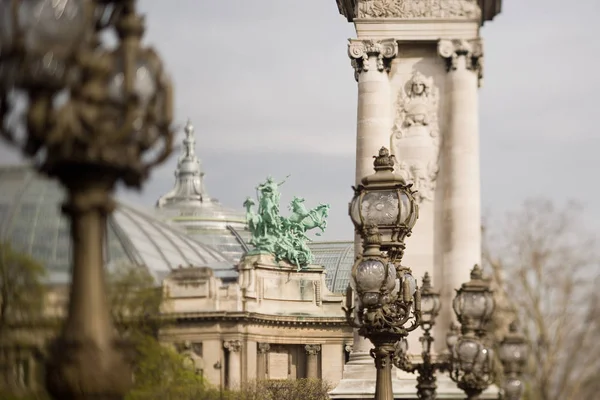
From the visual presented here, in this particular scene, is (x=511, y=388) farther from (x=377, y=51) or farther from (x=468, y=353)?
(x=377, y=51)

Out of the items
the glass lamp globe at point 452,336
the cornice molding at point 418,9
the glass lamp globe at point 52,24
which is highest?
the cornice molding at point 418,9

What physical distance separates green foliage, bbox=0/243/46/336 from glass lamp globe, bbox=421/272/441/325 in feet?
72.0

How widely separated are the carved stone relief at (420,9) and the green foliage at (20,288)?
26494 millimetres

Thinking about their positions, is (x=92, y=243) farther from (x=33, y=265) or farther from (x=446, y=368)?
(x=446, y=368)

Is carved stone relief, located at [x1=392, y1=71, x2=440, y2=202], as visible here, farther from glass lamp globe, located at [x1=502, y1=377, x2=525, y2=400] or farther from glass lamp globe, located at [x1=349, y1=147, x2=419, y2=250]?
glass lamp globe, located at [x1=349, y1=147, x2=419, y2=250]

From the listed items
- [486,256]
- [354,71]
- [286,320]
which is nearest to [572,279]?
[486,256]

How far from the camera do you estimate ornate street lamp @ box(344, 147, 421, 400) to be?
1942cm

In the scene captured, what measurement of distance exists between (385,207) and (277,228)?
80.5 meters

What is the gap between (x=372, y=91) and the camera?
34375mm

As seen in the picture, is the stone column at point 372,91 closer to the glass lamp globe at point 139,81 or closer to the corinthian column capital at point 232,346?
the corinthian column capital at point 232,346

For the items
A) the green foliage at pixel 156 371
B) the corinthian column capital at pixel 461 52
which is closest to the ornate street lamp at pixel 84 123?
the green foliage at pixel 156 371

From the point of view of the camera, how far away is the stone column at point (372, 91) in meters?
34.1

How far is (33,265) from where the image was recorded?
27.3ft

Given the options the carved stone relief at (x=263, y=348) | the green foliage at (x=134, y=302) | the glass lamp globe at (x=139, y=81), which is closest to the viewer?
the glass lamp globe at (x=139, y=81)
